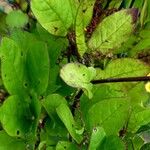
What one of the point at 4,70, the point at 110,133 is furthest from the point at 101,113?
the point at 4,70

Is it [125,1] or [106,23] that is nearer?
[106,23]

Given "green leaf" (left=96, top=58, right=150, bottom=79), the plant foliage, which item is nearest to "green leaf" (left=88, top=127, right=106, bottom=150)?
the plant foliage

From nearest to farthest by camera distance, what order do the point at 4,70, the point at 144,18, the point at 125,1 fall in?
the point at 4,70 < the point at 144,18 < the point at 125,1

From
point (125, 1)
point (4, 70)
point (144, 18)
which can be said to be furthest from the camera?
point (125, 1)

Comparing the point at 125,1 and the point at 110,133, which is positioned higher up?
the point at 125,1

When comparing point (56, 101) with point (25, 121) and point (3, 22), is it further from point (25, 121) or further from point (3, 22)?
point (3, 22)

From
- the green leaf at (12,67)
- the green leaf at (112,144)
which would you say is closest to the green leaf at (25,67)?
the green leaf at (12,67)
